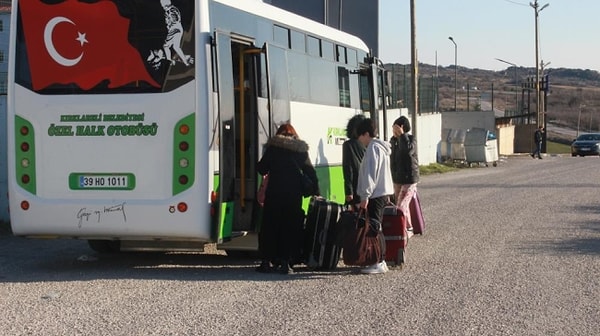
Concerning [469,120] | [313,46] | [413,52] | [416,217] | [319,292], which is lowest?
[319,292]

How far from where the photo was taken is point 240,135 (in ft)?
35.7

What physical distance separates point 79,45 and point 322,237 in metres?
3.54

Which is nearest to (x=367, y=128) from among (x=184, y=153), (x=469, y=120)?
(x=184, y=153)

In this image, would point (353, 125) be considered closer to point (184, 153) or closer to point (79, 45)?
point (184, 153)

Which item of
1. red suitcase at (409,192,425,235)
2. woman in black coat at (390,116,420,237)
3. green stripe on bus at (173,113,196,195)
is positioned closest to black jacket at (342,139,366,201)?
woman in black coat at (390,116,420,237)

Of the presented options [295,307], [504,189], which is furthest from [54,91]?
[504,189]

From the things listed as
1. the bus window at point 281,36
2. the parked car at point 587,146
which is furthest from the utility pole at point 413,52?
the parked car at point 587,146

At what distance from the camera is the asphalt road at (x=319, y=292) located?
770 cm

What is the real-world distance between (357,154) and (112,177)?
3319 mm

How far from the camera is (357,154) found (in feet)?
38.8

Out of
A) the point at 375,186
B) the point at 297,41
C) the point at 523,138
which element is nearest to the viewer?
the point at 375,186
